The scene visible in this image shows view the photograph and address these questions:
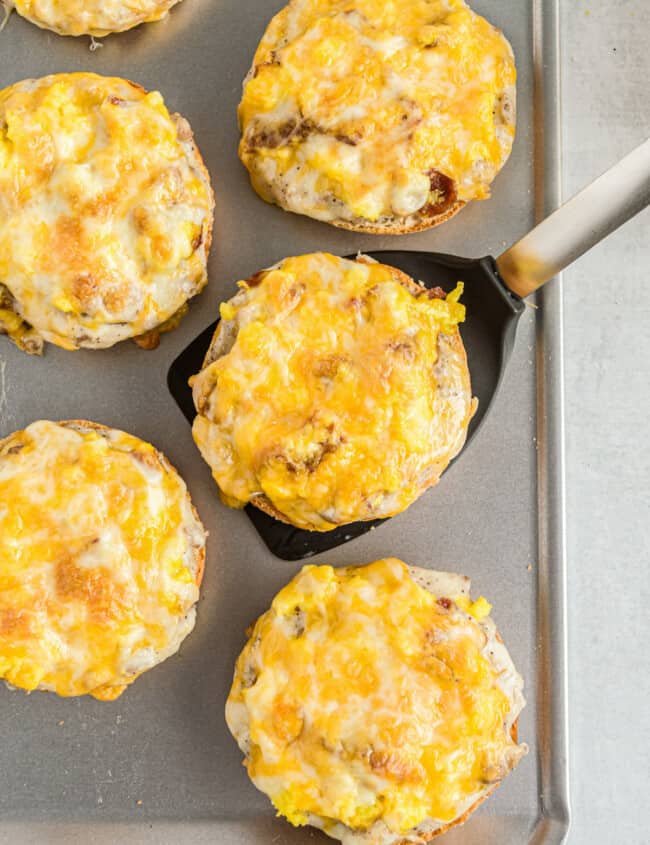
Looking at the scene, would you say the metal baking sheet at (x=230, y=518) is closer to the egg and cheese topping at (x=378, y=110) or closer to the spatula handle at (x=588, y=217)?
the egg and cheese topping at (x=378, y=110)

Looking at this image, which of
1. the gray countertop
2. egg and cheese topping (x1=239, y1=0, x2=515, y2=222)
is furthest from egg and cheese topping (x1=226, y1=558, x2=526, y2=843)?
egg and cheese topping (x1=239, y1=0, x2=515, y2=222)

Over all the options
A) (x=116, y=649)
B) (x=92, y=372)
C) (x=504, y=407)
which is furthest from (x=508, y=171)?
(x=116, y=649)

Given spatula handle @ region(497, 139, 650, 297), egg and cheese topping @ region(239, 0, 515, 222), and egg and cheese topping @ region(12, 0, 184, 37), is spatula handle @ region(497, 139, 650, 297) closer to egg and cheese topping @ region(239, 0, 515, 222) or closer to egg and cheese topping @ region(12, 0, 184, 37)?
egg and cheese topping @ region(239, 0, 515, 222)

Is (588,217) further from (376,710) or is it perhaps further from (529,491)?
(376,710)

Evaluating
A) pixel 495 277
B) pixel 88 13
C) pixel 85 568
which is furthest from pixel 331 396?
pixel 88 13

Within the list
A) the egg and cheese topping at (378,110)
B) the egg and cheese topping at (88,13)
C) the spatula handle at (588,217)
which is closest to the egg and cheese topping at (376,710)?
the spatula handle at (588,217)
